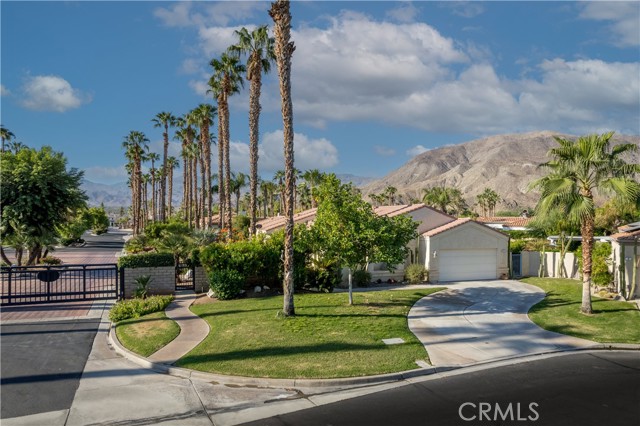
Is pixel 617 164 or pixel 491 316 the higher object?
pixel 617 164

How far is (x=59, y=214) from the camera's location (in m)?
26.2

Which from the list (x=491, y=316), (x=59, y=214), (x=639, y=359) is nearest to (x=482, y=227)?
(x=491, y=316)

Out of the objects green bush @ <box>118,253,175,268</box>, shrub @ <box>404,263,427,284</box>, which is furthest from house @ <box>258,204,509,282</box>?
green bush @ <box>118,253,175,268</box>

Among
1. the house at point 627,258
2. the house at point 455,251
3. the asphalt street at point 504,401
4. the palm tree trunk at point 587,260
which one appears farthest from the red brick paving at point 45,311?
the house at point 627,258

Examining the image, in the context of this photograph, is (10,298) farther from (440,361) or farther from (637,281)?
(637,281)

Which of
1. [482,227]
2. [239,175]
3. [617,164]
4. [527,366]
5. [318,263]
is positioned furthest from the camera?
[239,175]

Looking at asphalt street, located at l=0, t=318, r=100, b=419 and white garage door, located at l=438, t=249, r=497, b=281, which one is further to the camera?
white garage door, located at l=438, t=249, r=497, b=281

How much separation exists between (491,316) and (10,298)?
2095 cm

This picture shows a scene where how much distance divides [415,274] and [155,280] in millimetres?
14583

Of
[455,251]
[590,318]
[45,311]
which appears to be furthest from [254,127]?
[590,318]

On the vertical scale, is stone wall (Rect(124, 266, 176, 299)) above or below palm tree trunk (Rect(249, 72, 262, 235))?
below

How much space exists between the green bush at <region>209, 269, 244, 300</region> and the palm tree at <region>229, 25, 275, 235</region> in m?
8.88

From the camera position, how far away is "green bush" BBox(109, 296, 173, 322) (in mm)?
18172

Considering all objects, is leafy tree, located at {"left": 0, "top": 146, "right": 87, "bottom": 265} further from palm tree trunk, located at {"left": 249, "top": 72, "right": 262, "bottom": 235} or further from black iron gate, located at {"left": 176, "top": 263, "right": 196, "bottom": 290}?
palm tree trunk, located at {"left": 249, "top": 72, "right": 262, "bottom": 235}
